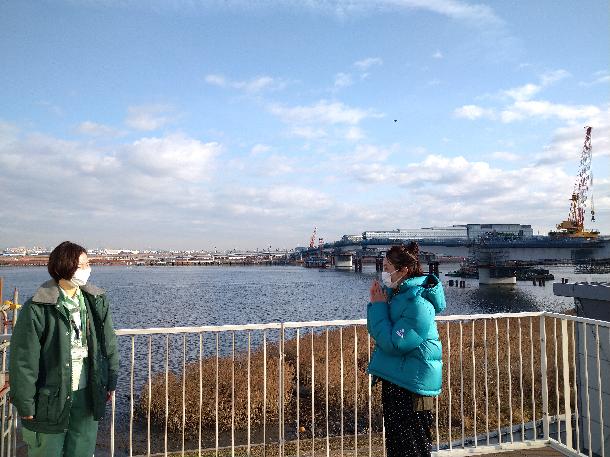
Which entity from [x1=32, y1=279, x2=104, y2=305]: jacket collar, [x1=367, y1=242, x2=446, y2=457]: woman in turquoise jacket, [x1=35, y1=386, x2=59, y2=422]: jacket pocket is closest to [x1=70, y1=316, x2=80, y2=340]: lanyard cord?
[x1=32, y1=279, x2=104, y2=305]: jacket collar

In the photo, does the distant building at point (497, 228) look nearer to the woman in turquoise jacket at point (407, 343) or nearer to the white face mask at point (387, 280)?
the woman in turquoise jacket at point (407, 343)

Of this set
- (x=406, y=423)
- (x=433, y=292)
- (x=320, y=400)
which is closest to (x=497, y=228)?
(x=320, y=400)

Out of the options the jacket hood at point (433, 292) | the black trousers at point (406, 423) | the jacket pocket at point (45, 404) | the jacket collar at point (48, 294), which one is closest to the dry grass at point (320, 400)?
the black trousers at point (406, 423)

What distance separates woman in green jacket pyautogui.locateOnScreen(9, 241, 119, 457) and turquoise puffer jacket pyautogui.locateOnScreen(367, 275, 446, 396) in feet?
6.87

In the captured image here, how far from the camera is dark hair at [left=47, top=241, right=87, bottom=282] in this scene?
3.38 metres

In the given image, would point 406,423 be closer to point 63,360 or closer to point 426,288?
point 426,288

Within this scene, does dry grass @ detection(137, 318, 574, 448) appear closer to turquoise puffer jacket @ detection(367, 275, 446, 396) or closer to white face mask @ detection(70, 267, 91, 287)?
turquoise puffer jacket @ detection(367, 275, 446, 396)

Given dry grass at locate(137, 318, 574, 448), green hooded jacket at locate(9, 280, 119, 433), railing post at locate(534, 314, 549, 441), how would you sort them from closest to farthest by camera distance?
green hooded jacket at locate(9, 280, 119, 433)
railing post at locate(534, 314, 549, 441)
dry grass at locate(137, 318, 574, 448)

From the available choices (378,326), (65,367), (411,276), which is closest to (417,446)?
(378,326)

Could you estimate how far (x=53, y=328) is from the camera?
3283mm

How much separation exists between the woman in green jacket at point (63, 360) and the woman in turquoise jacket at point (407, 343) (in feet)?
6.86

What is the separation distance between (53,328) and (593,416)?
664cm

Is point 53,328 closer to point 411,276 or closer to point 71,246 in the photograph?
point 71,246

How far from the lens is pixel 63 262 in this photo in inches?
133
